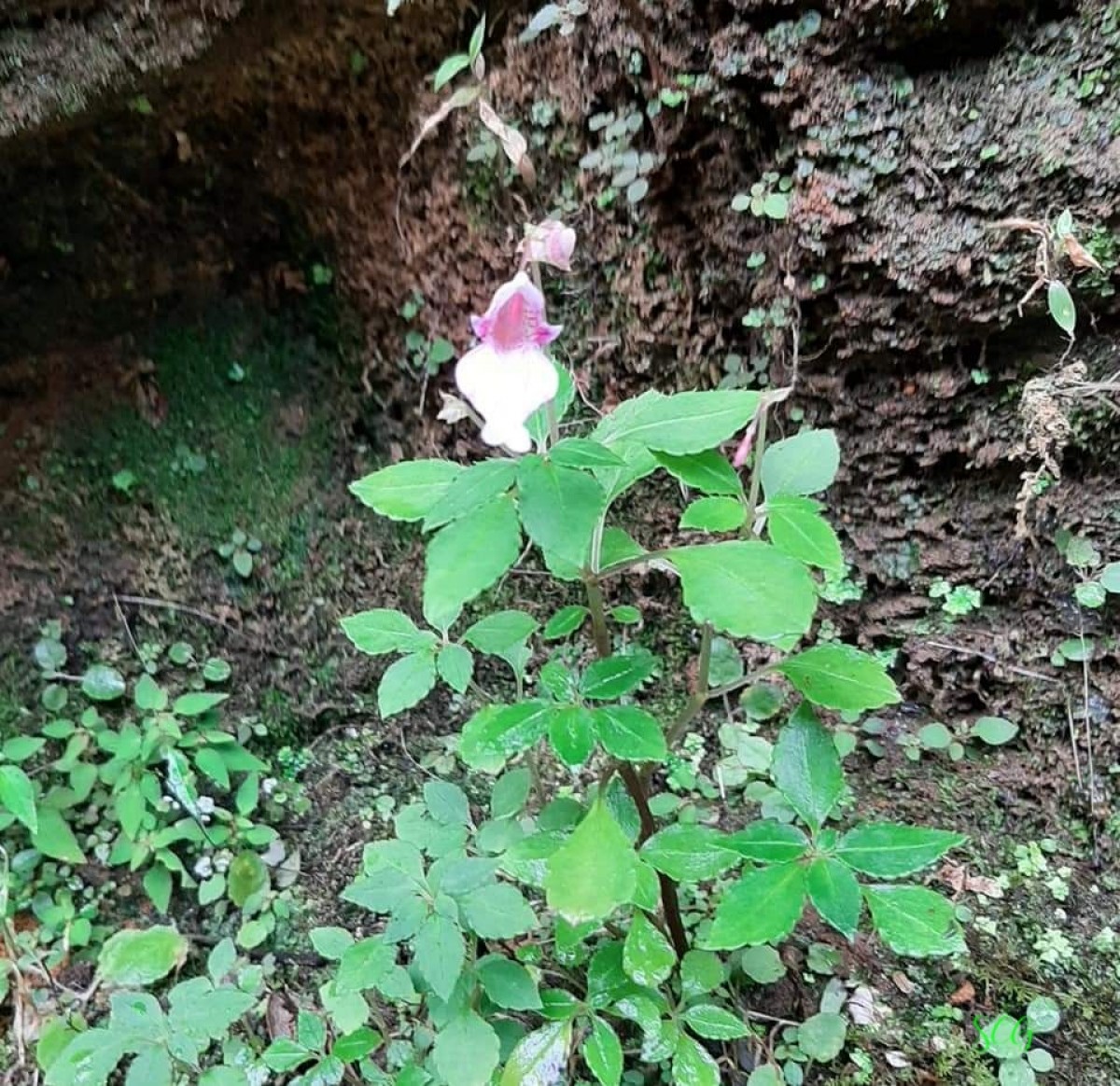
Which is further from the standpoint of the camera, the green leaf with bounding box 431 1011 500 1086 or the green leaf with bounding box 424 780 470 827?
the green leaf with bounding box 424 780 470 827

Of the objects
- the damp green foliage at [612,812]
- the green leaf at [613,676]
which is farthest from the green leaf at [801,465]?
the green leaf at [613,676]

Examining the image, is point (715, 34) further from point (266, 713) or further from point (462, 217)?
point (266, 713)

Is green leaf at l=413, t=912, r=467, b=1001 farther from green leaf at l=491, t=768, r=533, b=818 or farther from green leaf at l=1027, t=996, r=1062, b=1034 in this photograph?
green leaf at l=1027, t=996, r=1062, b=1034

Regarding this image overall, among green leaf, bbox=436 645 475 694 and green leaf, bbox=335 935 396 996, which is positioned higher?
green leaf, bbox=436 645 475 694

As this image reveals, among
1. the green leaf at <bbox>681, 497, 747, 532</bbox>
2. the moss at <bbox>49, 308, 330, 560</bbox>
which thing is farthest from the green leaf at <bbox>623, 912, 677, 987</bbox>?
the moss at <bbox>49, 308, 330, 560</bbox>

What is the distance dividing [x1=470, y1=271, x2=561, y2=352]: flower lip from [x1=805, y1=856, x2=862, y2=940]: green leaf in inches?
20.9

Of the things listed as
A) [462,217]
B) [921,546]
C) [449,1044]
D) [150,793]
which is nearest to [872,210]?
[921,546]

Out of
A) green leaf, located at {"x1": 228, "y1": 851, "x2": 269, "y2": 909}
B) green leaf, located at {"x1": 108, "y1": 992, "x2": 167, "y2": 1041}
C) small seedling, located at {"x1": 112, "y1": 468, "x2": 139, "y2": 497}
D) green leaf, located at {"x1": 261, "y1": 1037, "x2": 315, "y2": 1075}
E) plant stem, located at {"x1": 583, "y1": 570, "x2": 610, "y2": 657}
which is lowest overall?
green leaf, located at {"x1": 261, "y1": 1037, "x2": 315, "y2": 1075}

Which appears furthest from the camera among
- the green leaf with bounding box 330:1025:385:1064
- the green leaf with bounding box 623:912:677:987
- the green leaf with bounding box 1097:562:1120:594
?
the green leaf with bounding box 1097:562:1120:594

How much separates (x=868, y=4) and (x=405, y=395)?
3.32ft

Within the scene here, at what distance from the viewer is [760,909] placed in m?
0.79

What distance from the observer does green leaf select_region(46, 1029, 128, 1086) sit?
39.9 inches

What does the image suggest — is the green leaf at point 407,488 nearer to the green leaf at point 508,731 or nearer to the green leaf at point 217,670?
the green leaf at point 508,731

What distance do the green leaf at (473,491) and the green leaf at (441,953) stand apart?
467mm
